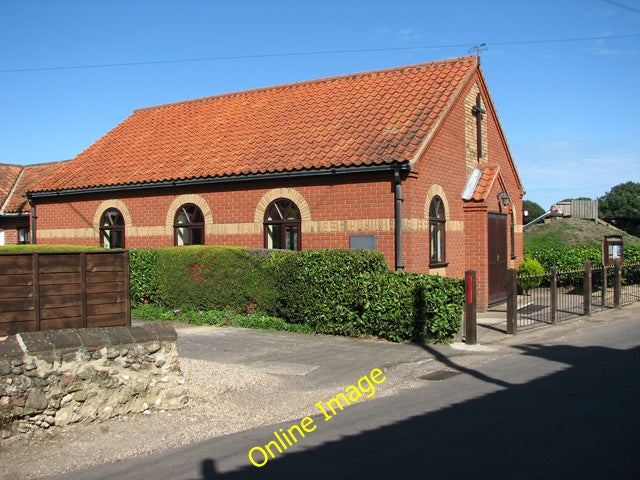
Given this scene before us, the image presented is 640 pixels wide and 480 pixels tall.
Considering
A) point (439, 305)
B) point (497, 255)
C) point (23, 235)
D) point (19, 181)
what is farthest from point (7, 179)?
point (439, 305)

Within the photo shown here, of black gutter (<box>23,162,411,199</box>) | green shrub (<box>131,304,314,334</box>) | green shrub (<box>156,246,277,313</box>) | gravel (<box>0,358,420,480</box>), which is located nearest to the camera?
gravel (<box>0,358,420,480</box>)

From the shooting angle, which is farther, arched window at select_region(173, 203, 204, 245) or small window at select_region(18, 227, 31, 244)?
small window at select_region(18, 227, 31, 244)

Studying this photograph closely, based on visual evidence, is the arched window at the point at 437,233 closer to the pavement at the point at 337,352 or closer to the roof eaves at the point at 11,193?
the pavement at the point at 337,352

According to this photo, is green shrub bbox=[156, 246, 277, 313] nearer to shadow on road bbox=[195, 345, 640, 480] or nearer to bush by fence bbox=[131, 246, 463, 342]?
bush by fence bbox=[131, 246, 463, 342]

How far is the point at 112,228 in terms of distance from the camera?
63.7ft

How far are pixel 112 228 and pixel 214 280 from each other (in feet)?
21.8

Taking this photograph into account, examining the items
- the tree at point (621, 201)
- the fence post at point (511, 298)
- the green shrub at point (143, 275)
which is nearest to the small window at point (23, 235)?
the green shrub at point (143, 275)

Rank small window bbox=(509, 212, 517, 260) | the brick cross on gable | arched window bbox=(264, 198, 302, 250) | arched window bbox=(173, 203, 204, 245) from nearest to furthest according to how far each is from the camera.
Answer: arched window bbox=(264, 198, 302, 250)
arched window bbox=(173, 203, 204, 245)
the brick cross on gable
small window bbox=(509, 212, 517, 260)

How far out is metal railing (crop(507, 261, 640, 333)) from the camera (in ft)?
45.2

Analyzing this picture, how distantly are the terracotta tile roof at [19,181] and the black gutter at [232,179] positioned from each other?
5.23 meters

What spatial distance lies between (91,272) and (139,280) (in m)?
8.14

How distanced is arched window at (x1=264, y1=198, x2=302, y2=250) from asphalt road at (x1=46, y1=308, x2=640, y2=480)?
7.72 metres

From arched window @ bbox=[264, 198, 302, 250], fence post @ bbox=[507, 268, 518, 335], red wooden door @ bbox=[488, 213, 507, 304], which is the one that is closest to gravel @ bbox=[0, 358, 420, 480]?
fence post @ bbox=[507, 268, 518, 335]

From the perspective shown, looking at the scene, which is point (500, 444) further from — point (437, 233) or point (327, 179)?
point (437, 233)
